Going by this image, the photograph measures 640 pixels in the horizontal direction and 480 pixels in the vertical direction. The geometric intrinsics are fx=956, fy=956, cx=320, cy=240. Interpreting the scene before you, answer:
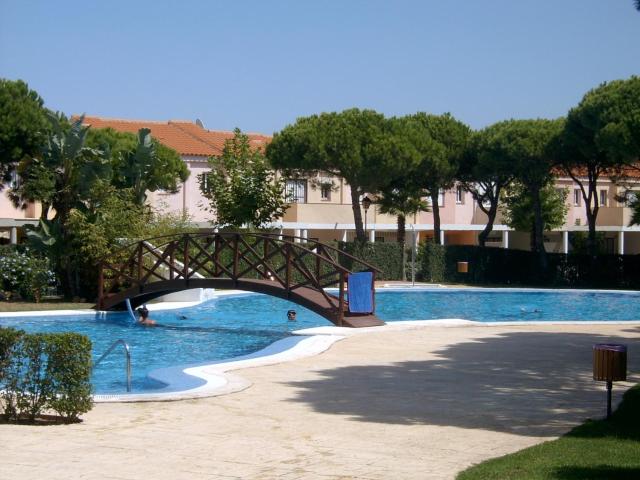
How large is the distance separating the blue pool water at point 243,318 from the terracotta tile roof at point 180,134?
18689 mm

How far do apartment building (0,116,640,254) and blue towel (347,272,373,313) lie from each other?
75.4 ft

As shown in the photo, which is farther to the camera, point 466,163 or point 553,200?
point 553,200

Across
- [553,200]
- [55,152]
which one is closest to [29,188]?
[55,152]

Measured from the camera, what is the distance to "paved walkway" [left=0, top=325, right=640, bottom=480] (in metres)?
7.82

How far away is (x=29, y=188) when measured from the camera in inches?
1067

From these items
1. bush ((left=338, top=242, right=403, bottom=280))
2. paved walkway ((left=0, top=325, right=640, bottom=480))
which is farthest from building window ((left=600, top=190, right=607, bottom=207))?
paved walkway ((left=0, top=325, right=640, bottom=480))

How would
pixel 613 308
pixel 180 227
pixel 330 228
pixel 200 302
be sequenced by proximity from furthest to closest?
pixel 330 228 < pixel 180 227 < pixel 613 308 < pixel 200 302

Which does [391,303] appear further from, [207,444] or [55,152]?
[207,444]

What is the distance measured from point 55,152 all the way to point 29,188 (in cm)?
132

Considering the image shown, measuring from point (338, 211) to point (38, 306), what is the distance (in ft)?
84.2

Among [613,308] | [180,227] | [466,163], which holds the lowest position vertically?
[613,308]

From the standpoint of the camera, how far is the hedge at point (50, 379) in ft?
31.6

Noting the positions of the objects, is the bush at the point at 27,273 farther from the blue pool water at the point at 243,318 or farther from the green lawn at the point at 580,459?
the green lawn at the point at 580,459

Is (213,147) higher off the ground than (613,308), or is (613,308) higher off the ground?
(213,147)
